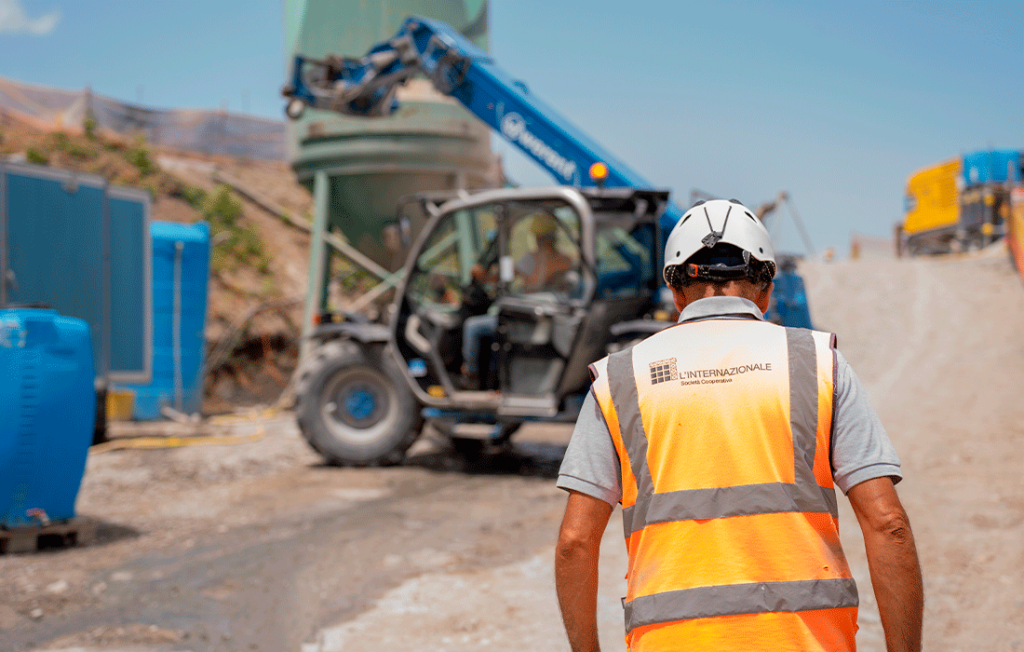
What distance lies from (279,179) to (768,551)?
73.6 feet

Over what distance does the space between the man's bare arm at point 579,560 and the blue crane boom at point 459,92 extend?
5.86m

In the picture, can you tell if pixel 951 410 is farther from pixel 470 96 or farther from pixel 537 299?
pixel 470 96

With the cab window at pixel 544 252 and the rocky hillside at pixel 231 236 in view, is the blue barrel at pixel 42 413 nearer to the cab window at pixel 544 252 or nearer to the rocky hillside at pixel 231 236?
the cab window at pixel 544 252

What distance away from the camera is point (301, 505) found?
6.44 m

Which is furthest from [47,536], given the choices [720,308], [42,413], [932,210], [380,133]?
[932,210]

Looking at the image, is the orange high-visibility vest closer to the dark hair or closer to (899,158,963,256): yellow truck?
the dark hair

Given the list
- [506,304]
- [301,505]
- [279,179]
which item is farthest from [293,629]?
[279,179]

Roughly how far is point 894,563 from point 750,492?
11.4 inches

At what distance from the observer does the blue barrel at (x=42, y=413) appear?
481 cm

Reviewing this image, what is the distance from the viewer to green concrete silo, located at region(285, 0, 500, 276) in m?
11.3

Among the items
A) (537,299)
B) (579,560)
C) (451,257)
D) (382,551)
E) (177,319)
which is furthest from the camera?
(177,319)

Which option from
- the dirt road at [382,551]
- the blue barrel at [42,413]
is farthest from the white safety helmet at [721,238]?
the blue barrel at [42,413]

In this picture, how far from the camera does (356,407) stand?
8.27 metres

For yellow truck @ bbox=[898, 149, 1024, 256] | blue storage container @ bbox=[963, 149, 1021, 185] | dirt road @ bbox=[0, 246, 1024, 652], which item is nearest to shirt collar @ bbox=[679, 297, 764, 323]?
dirt road @ bbox=[0, 246, 1024, 652]
